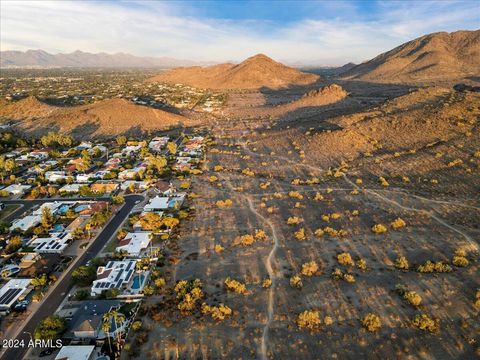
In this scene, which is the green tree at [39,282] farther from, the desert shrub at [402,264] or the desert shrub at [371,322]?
the desert shrub at [402,264]

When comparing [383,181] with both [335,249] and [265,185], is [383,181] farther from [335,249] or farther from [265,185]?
[335,249]

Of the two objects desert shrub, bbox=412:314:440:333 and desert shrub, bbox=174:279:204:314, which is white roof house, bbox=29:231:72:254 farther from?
desert shrub, bbox=412:314:440:333

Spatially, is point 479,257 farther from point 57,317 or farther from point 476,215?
point 57,317

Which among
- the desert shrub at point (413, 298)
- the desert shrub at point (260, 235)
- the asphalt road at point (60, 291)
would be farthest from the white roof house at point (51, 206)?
the desert shrub at point (413, 298)

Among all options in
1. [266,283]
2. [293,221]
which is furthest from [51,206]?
[266,283]

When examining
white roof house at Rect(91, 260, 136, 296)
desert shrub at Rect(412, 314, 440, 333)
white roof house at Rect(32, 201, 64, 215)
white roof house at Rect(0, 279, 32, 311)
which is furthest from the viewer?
white roof house at Rect(32, 201, 64, 215)

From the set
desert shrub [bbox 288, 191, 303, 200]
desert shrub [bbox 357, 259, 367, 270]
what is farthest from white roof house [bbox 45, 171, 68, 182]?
desert shrub [bbox 357, 259, 367, 270]
